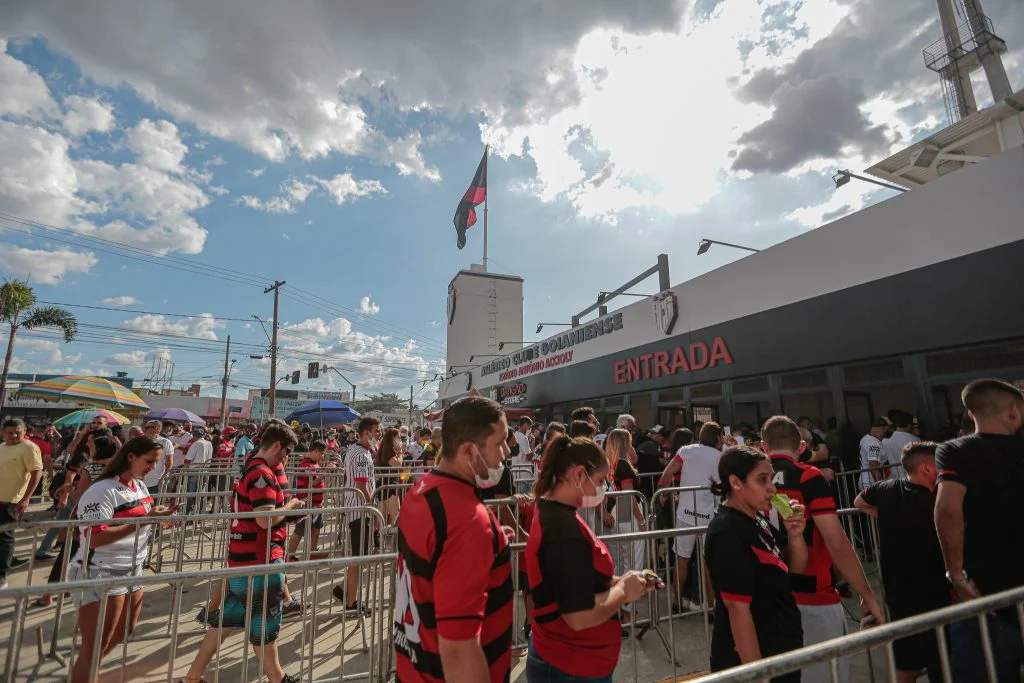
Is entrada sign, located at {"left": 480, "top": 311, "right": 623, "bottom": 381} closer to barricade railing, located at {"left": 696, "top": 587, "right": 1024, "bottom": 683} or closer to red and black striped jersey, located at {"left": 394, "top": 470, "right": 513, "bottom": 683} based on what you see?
barricade railing, located at {"left": 696, "top": 587, "right": 1024, "bottom": 683}

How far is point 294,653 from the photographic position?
4.36 m

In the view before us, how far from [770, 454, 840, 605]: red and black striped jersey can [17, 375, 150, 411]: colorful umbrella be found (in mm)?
14845

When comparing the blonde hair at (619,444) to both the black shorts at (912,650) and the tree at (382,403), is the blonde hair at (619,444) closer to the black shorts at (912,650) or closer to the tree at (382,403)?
the black shorts at (912,650)

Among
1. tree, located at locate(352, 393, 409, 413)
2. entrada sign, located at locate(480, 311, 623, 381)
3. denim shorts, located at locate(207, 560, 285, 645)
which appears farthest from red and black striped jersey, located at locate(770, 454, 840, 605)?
tree, located at locate(352, 393, 409, 413)

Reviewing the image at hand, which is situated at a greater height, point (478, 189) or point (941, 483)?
point (478, 189)

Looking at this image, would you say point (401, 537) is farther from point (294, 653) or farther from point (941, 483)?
point (294, 653)

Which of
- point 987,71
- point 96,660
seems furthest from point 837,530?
point 987,71

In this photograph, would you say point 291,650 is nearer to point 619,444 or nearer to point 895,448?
point 619,444

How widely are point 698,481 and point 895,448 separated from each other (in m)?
3.68

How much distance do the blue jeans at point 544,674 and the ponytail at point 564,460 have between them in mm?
699

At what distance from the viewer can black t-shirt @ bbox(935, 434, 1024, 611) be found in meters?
2.59

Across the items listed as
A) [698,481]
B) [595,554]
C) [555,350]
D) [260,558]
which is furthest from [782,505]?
[555,350]

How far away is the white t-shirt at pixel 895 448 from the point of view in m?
6.82

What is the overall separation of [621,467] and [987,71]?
19124mm
